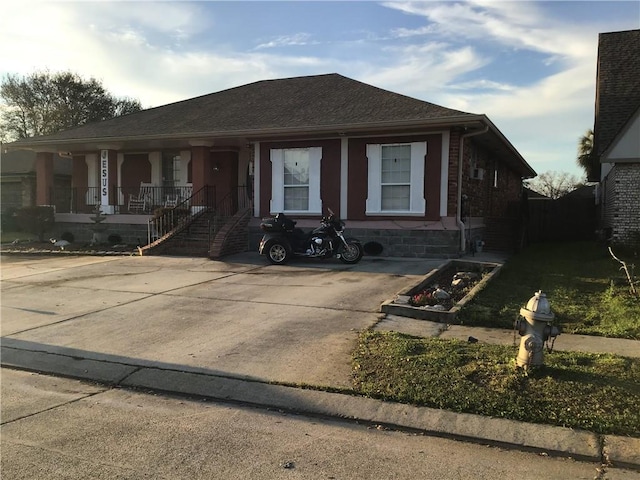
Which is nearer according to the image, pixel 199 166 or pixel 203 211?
pixel 203 211

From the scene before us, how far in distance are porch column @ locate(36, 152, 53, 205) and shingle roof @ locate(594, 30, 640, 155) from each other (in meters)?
20.0

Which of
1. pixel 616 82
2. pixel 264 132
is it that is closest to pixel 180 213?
pixel 264 132

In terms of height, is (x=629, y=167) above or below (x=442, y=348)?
above

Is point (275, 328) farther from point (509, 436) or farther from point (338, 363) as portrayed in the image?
point (509, 436)

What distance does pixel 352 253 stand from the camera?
12.3m

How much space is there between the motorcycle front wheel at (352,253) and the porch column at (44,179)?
1327 cm

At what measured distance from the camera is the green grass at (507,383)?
3971 millimetres

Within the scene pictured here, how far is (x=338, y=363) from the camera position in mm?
5301

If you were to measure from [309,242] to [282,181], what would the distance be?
3.46 metres

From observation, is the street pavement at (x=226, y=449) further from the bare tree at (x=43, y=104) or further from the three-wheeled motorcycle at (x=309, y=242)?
the bare tree at (x=43, y=104)

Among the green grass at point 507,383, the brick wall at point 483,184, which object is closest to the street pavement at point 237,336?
the green grass at point 507,383

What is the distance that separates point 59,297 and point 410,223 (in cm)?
872

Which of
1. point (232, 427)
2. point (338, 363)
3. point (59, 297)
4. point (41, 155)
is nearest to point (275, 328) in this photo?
point (338, 363)

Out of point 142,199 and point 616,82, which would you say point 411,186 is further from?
point 616,82
